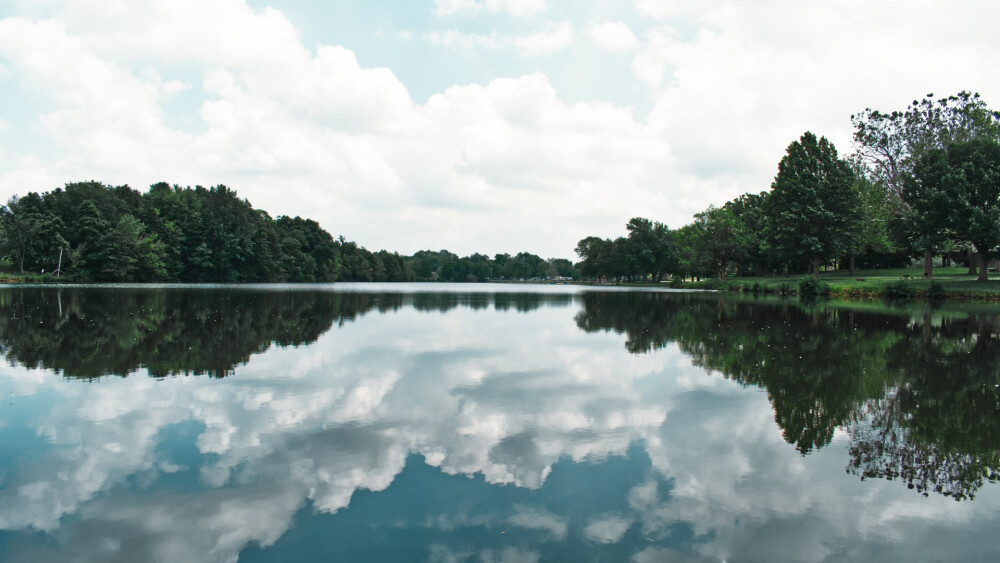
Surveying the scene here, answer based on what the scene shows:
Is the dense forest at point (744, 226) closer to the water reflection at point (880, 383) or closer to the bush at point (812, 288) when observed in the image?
the bush at point (812, 288)

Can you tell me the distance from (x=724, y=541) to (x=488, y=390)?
241 inches

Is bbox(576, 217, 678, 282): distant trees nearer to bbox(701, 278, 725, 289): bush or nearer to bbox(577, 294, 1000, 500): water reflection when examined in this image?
bbox(701, 278, 725, 289): bush

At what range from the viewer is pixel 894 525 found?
16.8ft

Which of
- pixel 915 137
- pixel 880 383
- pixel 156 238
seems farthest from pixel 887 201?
pixel 156 238

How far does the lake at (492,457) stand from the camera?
472 centimetres

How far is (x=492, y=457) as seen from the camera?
6.73m

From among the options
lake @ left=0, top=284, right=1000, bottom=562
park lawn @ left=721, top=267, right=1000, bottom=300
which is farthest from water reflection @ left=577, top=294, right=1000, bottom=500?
park lawn @ left=721, top=267, right=1000, bottom=300

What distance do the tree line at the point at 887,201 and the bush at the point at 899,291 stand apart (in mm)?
4065

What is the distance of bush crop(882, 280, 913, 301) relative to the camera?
46.1m

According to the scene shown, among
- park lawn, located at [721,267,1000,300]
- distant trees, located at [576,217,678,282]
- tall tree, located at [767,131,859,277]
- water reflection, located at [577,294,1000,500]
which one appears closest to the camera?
water reflection, located at [577,294,1000,500]

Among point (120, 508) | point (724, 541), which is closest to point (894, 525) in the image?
point (724, 541)

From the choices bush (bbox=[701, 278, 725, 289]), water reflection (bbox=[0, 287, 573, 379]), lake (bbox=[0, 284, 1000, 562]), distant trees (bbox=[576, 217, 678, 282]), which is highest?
distant trees (bbox=[576, 217, 678, 282])

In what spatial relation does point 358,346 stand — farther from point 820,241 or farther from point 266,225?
point 266,225

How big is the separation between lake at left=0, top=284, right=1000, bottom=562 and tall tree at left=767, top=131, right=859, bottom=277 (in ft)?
163
